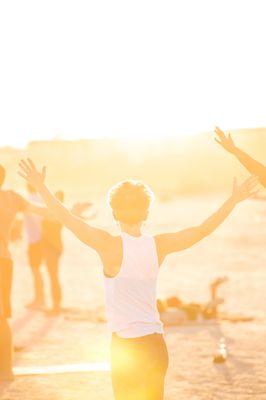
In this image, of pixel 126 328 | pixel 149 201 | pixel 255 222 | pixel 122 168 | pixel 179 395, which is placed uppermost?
pixel 122 168

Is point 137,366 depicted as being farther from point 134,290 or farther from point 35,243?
point 35,243

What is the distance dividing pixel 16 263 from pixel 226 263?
214 inches

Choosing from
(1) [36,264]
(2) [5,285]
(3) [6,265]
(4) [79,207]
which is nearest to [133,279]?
(4) [79,207]

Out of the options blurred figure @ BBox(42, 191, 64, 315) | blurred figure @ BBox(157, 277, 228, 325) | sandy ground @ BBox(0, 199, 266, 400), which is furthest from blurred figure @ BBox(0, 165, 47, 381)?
blurred figure @ BBox(42, 191, 64, 315)

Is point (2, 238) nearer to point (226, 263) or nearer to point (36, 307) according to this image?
point (36, 307)

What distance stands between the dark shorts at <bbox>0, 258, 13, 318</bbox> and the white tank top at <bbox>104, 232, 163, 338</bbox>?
11.8ft

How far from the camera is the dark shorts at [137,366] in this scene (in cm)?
463

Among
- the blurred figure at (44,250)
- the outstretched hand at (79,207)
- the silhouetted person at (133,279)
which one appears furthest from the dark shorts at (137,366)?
the blurred figure at (44,250)

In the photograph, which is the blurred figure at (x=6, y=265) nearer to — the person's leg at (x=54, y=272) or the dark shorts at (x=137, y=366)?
the dark shorts at (x=137, y=366)

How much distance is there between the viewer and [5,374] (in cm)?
864

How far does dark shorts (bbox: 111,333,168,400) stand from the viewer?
15.2ft

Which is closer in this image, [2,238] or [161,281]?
[2,238]

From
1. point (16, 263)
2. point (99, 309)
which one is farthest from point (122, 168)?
point (99, 309)

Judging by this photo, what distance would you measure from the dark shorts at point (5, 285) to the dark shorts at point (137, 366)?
11.9 ft
